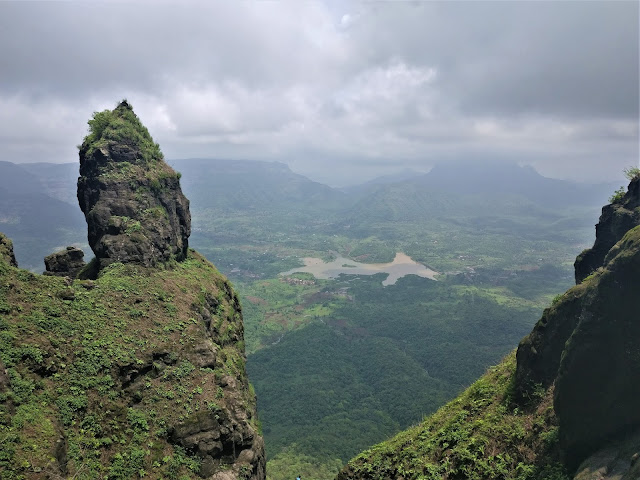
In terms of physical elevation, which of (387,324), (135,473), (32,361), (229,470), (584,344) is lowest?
(387,324)

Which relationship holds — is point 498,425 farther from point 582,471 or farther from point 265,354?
point 265,354

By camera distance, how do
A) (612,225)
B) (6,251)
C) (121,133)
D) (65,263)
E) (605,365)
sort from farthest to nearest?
(121,133)
(65,263)
(612,225)
(6,251)
(605,365)

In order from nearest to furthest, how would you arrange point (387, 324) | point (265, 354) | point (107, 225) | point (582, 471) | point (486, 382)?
point (582, 471), point (486, 382), point (107, 225), point (265, 354), point (387, 324)

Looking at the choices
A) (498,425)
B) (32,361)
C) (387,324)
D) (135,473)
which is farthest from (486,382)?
(387,324)

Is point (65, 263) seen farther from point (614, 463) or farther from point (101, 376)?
point (614, 463)

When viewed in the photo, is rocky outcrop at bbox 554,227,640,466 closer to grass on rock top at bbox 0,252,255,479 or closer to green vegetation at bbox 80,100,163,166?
grass on rock top at bbox 0,252,255,479

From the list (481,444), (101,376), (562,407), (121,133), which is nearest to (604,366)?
(562,407)
